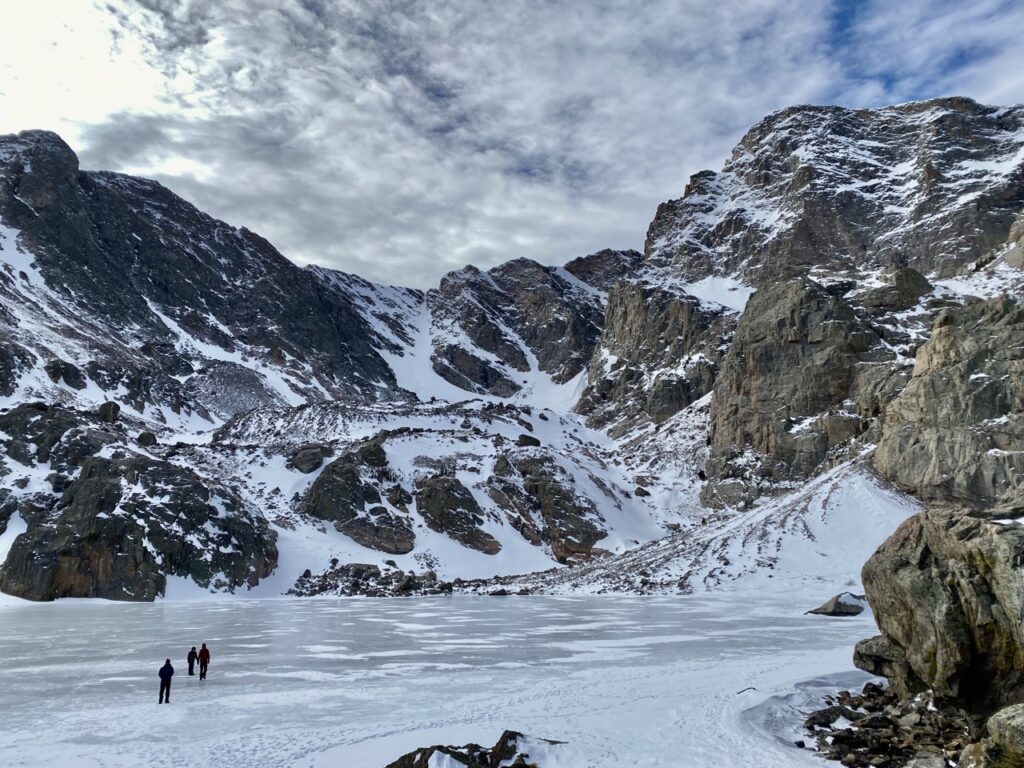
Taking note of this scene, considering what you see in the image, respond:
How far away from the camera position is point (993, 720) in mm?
10078

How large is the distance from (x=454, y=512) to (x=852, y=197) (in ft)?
394

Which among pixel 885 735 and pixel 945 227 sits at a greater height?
pixel 945 227

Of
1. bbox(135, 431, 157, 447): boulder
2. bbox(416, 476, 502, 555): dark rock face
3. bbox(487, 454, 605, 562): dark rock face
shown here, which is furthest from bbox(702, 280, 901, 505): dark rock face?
bbox(135, 431, 157, 447): boulder

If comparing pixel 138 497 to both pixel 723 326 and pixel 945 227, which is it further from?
pixel 945 227

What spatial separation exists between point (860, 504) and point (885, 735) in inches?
2052

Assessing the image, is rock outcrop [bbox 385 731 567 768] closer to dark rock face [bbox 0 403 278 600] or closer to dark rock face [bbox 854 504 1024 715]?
dark rock face [bbox 854 504 1024 715]

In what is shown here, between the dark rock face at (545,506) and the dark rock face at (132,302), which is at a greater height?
the dark rock face at (132,302)

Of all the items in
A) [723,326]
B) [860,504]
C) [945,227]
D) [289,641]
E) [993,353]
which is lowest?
[289,641]

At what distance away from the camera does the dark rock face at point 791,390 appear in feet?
269

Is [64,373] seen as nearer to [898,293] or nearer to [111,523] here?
[111,523]

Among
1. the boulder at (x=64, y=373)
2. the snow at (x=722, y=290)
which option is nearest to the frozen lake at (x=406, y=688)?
the boulder at (x=64, y=373)

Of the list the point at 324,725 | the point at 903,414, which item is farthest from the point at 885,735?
the point at 903,414

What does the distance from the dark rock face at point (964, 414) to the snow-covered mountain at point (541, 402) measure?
289 cm

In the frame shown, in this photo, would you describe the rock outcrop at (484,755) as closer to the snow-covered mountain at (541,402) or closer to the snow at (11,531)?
the snow-covered mountain at (541,402)
